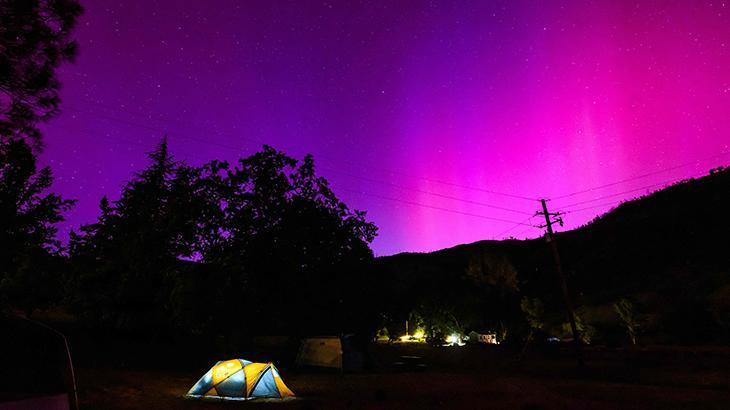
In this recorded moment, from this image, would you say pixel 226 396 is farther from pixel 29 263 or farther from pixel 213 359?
pixel 29 263

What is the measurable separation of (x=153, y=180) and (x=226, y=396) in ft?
86.8

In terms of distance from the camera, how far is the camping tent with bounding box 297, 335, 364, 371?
2720 centimetres

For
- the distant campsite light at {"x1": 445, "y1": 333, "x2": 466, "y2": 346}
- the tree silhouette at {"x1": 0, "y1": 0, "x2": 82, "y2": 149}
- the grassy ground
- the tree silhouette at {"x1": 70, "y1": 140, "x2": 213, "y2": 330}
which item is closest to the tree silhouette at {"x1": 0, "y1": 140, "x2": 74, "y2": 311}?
the tree silhouette at {"x1": 70, "y1": 140, "x2": 213, "y2": 330}

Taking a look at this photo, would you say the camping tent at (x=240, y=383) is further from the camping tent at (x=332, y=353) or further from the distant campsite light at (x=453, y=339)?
the distant campsite light at (x=453, y=339)

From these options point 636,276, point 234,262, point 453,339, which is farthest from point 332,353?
point 636,276

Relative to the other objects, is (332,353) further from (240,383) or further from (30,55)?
(30,55)

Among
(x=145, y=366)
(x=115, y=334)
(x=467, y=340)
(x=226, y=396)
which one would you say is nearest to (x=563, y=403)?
(x=226, y=396)

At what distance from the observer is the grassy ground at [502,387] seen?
583 inches

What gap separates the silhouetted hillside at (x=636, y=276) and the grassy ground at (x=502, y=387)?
430 inches

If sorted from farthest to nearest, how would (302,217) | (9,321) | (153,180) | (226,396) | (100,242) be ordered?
1. (153,180)
2. (100,242)
3. (302,217)
4. (226,396)
5. (9,321)

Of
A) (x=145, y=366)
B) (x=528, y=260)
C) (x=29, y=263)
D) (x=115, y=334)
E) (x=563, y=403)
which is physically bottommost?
(x=563, y=403)

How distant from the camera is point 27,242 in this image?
3219 cm

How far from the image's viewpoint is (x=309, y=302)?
30.0 meters

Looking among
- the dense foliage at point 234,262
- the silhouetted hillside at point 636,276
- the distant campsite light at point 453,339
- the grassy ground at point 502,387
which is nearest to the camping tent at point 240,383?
the grassy ground at point 502,387
